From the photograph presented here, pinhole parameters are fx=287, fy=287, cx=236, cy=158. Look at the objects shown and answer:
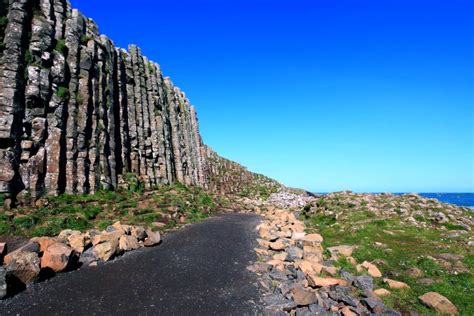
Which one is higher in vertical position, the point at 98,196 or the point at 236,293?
the point at 98,196

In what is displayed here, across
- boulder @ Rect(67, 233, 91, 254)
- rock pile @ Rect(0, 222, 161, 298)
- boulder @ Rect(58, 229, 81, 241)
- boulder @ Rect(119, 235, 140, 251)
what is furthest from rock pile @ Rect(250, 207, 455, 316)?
boulder @ Rect(58, 229, 81, 241)

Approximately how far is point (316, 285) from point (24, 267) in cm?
1226

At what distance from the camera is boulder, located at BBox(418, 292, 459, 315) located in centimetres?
1082

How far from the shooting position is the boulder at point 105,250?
50.7ft

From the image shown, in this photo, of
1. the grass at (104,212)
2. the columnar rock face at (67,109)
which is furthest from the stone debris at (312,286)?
the columnar rock face at (67,109)

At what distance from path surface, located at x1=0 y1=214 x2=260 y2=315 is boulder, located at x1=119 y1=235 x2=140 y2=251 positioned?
0.54 meters

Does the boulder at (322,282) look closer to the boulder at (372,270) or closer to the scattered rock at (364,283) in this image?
the scattered rock at (364,283)

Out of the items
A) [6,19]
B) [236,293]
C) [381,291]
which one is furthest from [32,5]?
[381,291]

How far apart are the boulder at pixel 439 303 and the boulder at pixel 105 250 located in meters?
14.9

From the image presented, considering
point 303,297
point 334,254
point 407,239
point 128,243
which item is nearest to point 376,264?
point 334,254

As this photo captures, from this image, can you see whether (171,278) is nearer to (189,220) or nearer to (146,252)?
(146,252)

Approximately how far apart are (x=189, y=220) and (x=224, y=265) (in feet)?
41.3

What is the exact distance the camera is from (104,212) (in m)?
23.3

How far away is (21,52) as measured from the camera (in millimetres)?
22969
